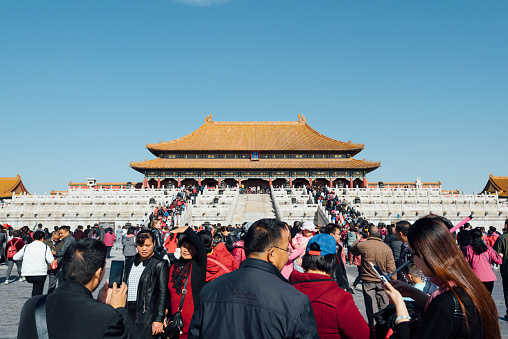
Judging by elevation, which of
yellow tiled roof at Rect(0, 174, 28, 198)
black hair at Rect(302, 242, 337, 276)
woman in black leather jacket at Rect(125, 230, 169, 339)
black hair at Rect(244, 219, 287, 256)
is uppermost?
yellow tiled roof at Rect(0, 174, 28, 198)

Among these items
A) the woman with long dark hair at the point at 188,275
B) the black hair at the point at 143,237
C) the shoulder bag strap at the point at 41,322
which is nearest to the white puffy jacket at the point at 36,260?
the black hair at the point at 143,237

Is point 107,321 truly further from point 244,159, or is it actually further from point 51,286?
point 244,159

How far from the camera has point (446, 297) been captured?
2.04 meters

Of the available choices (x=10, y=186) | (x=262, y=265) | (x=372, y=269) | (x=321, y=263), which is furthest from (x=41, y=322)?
(x=10, y=186)

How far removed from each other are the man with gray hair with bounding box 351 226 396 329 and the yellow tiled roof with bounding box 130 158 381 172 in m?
39.7

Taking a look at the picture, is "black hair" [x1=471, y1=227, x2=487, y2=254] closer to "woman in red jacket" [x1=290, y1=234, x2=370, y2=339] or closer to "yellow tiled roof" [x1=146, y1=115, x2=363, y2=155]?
"woman in red jacket" [x1=290, y1=234, x2=370, y2=339]

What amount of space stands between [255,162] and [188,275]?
42.8 m

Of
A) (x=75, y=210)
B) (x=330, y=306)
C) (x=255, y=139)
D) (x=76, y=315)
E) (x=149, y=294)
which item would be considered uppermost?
(x=255, y=139)

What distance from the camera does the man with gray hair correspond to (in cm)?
532

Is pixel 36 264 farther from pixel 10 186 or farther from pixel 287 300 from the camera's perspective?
pixel 10 186

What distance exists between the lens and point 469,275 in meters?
2.09

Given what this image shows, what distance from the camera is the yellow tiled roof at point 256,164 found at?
45312 mm

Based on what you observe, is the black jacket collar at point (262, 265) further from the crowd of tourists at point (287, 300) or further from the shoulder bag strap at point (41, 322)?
the shoulder bag strap at point (41, 322)

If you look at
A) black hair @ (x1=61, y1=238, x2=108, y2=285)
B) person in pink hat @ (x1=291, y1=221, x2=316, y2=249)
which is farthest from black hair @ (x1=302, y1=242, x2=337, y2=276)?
person in pink hat @ (x1=291, y1=221, x2=316, y2=249)
